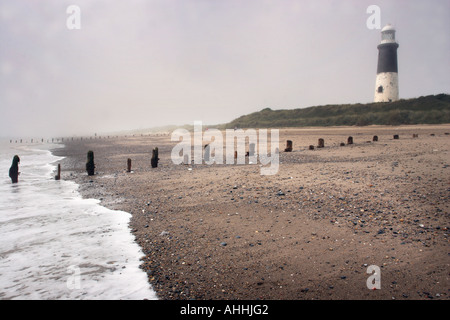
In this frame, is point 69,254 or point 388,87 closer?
point 69,254

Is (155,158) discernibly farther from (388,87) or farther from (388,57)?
(388,57)

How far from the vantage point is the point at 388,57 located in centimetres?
5994

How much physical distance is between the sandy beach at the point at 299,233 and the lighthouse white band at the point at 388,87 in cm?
5622

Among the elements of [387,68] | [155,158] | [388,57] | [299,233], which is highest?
[388,57]

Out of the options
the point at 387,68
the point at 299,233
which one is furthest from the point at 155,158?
the point at 387,68

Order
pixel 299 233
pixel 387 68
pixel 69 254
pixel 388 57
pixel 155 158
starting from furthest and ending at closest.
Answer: pixel 388 57
pixel 387 68
pixel 155 158
pixel 299 233
pixel 69 254

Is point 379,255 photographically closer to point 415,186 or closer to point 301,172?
point 415,186

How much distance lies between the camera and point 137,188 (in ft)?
38.2

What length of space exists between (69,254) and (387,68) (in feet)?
227

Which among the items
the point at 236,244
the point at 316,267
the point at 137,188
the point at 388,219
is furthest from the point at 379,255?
the point at 137,188

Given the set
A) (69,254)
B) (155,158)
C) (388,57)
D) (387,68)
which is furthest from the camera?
(388,57)
